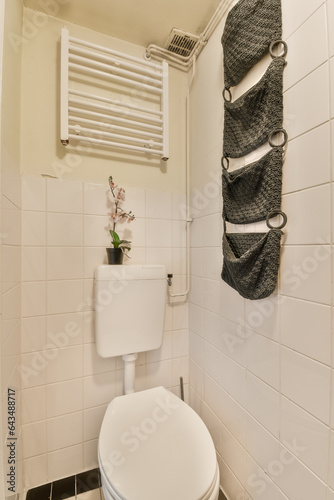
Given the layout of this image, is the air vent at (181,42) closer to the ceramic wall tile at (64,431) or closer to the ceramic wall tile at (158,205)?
the ceramic wall tile at (158,205)

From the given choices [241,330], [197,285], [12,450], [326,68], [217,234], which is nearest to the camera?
[326,68]

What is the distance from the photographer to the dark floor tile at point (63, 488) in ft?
3.29

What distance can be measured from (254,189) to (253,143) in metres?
0.16

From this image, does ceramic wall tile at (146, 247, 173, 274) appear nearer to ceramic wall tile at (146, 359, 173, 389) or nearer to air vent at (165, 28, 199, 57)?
ceramic wall tile at (146, 359, 173, 389)

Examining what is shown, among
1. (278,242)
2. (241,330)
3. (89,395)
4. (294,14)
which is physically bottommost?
(89,395)

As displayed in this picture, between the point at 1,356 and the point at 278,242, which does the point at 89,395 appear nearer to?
the point at 1,356

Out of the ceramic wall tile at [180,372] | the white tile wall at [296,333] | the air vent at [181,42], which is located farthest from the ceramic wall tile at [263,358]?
the air vent at [181,42]

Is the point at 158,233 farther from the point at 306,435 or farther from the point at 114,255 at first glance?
the point at 306,435

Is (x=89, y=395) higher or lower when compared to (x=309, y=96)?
lower

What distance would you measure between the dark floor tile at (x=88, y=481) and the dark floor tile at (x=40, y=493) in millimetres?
126

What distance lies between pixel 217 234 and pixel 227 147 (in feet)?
1.25

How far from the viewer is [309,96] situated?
2.07 feet

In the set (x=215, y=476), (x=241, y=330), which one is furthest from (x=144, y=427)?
(x=241, y=330)

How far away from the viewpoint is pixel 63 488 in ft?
3.40
